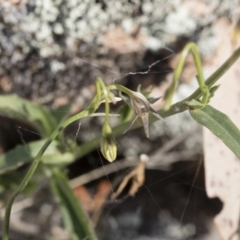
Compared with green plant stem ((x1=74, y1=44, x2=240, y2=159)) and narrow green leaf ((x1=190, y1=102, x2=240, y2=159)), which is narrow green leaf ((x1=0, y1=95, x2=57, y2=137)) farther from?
narrow green leaf ((x1=190, y1=102, x2=240, y2=159))

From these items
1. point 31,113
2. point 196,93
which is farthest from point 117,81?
point 196,93

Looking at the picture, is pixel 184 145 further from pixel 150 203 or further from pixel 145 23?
pixel 145 23

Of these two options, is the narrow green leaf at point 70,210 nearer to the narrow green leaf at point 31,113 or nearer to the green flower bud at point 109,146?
the narrow green leaf at point 31,113

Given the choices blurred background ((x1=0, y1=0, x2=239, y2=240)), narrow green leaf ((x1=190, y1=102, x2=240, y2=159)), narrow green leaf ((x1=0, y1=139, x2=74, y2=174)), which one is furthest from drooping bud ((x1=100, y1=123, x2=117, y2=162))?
blurred background ((x1=0, y1=0, x2=239, y2=240))

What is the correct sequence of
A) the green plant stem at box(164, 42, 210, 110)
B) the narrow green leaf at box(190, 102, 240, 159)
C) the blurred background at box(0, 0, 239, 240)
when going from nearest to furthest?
the green plant stem at box(164, 42, 210, 110) < the narrow green leaf at box(190, 102, 240, 159) < the blurred background at box(0, 0, 239, 240)

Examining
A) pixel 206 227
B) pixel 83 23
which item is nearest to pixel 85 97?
pixel 83 23

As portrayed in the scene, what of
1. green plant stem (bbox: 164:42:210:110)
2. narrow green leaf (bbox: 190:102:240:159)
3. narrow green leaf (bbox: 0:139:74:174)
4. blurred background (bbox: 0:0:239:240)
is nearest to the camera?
green plant stem (bbox: 164:42:210:110)

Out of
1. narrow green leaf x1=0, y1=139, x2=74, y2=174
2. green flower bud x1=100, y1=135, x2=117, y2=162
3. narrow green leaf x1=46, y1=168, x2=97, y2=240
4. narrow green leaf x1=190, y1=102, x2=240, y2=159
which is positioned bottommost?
narrow green leaf x1=46, y1=168, x2=97, y2=240
